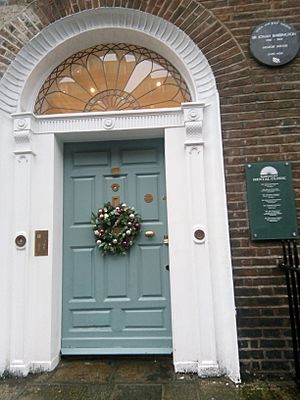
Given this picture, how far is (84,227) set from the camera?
136 inches

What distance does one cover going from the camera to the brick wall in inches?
111

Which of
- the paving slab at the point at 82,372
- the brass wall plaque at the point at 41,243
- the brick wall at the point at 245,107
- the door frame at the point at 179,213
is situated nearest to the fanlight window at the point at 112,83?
the door frame at the point at 179,213

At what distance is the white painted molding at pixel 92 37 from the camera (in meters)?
3.31

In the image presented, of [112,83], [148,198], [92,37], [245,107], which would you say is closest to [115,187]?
[148,198]

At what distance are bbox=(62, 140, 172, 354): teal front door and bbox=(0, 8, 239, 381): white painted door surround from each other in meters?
0.16

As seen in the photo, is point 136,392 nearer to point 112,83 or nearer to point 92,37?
point 112,83

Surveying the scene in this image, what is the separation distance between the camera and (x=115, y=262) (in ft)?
11.1

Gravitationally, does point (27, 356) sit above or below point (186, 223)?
below

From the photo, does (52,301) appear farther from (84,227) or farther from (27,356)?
(84,227)

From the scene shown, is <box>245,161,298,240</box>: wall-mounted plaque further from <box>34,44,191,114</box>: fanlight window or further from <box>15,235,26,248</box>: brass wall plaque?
<box>15,235,26,248</box>: brass wall plaque

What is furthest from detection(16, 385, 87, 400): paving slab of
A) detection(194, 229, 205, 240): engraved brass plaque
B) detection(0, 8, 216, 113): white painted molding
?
detection(0, 8, 216, 113): white painted molding

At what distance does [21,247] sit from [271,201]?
101 inches

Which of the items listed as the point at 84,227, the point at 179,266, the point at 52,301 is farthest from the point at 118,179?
Result: the point at 52,301

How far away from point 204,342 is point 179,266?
2.44 ft
